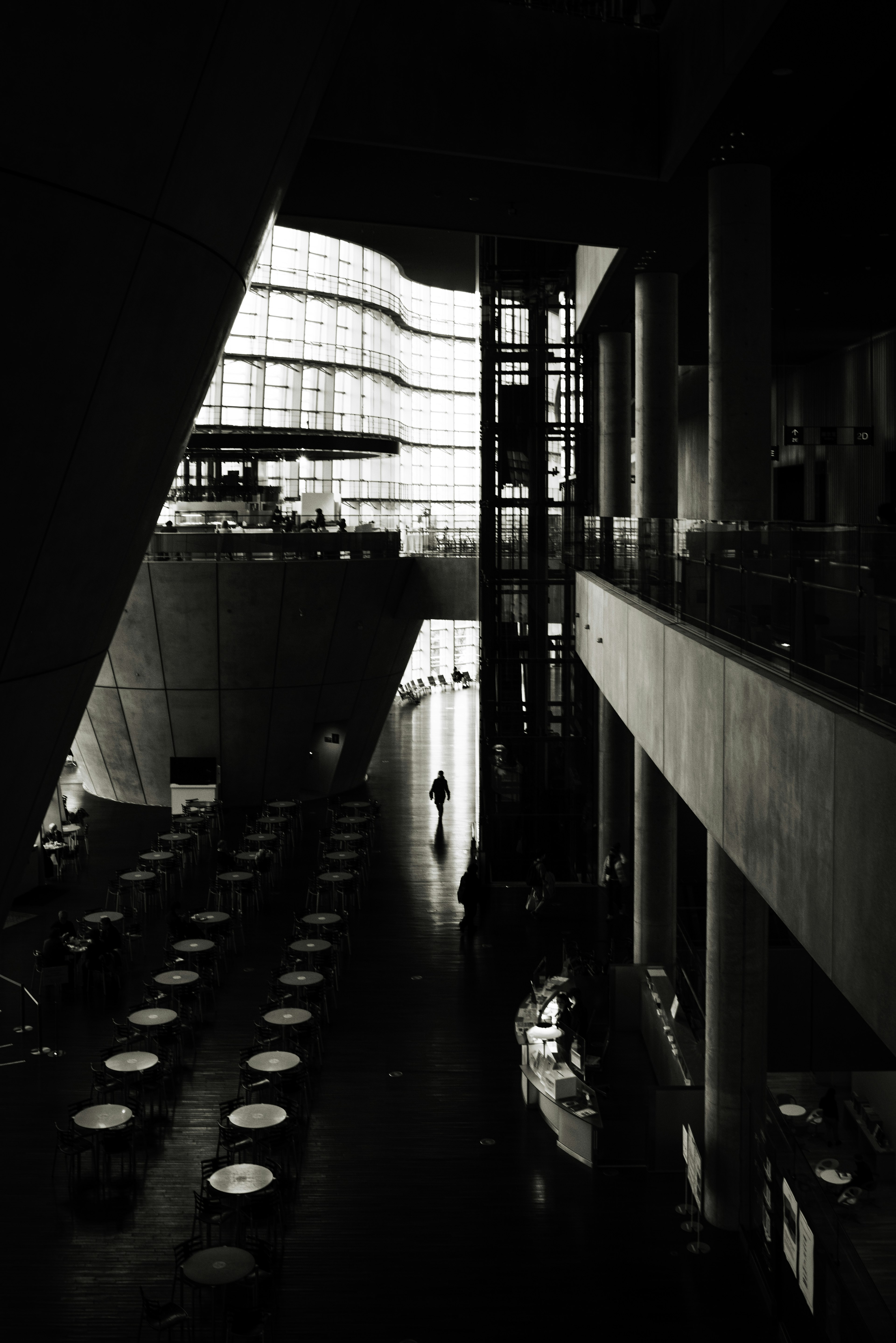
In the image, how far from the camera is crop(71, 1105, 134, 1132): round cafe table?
11.5 meters

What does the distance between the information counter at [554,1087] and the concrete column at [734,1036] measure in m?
1.42

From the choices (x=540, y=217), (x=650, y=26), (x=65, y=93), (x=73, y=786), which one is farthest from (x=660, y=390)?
(x=73, y=786)

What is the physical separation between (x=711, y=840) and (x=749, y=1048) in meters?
1.91

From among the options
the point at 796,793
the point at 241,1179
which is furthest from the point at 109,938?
the point at 796,793

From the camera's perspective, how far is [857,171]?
1252 centimetres

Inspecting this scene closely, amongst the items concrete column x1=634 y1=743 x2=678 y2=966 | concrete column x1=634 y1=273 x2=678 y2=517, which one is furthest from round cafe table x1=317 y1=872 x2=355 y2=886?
concrete column x1=634 y1=273 x2=678 y2=517

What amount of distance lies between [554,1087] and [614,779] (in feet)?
30.9

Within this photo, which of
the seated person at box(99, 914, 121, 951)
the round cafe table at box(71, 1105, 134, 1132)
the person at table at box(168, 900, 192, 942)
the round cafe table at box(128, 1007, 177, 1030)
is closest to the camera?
the round cafe table at box(71, 1105, 134, 1132)

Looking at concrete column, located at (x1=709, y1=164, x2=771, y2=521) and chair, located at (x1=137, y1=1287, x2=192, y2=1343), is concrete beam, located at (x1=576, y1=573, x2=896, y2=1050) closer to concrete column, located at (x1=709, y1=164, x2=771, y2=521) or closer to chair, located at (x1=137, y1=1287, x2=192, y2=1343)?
concrete column, located at (x1=709, y1=164, x2=771, y2=521)

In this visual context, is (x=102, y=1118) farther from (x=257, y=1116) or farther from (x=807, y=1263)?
(x=807, y=1263)

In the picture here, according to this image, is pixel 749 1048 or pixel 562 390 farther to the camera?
pixel 562 390

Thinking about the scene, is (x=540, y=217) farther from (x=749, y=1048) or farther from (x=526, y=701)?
(x=526, y=701)

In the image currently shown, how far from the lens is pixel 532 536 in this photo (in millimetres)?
24359

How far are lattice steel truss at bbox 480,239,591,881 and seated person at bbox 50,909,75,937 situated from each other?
28.6 feet
